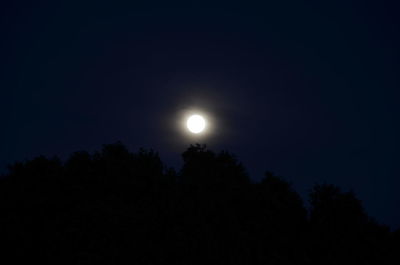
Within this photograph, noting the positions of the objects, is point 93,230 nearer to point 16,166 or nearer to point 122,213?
point 122,213

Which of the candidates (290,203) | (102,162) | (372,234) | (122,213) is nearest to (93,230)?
(122,213)

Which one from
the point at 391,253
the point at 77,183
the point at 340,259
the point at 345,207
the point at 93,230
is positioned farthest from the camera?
the point at 345,207

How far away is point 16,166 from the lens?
1989cm

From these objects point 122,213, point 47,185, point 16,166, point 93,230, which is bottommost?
point 93,230

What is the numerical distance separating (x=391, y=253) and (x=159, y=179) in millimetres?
19901

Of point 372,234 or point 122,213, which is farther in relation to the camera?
point 372,234

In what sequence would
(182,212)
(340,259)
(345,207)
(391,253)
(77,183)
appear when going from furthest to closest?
1. (345,207)
2. (391,253)
3. (340,259)
4. (77,183)
5. (182,212)

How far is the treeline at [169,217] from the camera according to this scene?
14.4m

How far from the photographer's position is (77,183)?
18.9 m

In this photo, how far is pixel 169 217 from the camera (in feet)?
55.1

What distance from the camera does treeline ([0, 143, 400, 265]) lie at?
1440cm

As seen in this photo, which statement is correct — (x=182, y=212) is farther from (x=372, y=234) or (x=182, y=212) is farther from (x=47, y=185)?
(x=372, y=234)

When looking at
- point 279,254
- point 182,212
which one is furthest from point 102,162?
point 279,254

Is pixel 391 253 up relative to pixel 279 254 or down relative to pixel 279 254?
up
